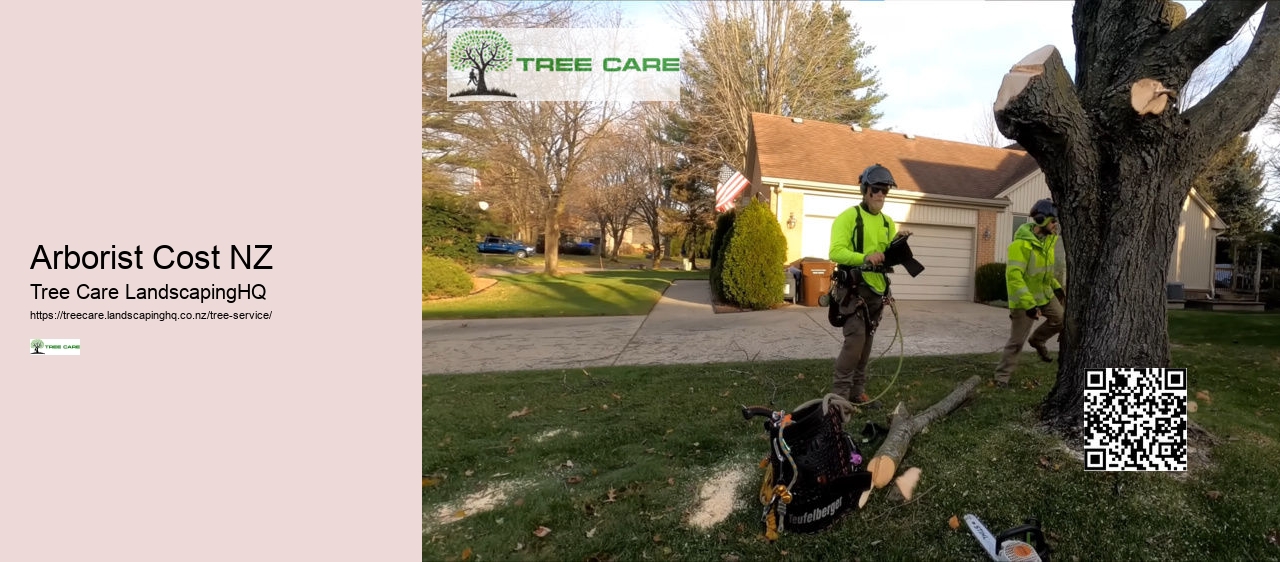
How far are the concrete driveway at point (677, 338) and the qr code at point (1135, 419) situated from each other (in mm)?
3434

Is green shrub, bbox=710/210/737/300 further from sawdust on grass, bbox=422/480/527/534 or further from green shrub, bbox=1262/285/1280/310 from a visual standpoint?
green shrub, bbox=1262/285/1280/310

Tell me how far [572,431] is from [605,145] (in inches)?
818

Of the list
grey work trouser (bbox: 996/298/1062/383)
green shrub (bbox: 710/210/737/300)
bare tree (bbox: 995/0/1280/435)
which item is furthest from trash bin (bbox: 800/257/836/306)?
bare tree (bbox: 995/0/1280/435)

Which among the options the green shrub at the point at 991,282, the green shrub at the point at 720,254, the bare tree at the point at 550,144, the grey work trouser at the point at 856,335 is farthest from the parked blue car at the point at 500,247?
the grey work trouser at the point at 856,335

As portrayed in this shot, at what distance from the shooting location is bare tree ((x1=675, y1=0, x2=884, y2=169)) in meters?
20.0

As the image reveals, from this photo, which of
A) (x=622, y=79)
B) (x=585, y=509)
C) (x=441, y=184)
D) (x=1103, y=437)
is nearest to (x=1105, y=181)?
(x=1103, y=437)

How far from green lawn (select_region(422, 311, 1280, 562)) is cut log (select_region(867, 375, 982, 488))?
64mm

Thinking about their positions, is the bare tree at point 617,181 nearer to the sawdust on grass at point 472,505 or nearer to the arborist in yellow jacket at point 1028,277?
the arborist in yellow jacket at point 1028,277

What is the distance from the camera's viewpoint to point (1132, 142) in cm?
298

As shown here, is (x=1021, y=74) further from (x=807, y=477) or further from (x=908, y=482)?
(x=807, y=477)

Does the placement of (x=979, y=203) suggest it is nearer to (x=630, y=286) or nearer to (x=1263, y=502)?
(x=630, y=286)

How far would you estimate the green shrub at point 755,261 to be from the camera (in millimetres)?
11242

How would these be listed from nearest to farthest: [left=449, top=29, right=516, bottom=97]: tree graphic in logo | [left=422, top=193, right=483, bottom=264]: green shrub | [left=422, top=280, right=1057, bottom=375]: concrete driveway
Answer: [left=422, top=280, right=1057, bottom=375]: concrete driveway → [left=449, top=29, right=516, bottom=97]: tree graphic in logo → [left=422, top=193, right=483, bottom=264]: green shrub

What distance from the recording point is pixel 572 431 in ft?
13.5
